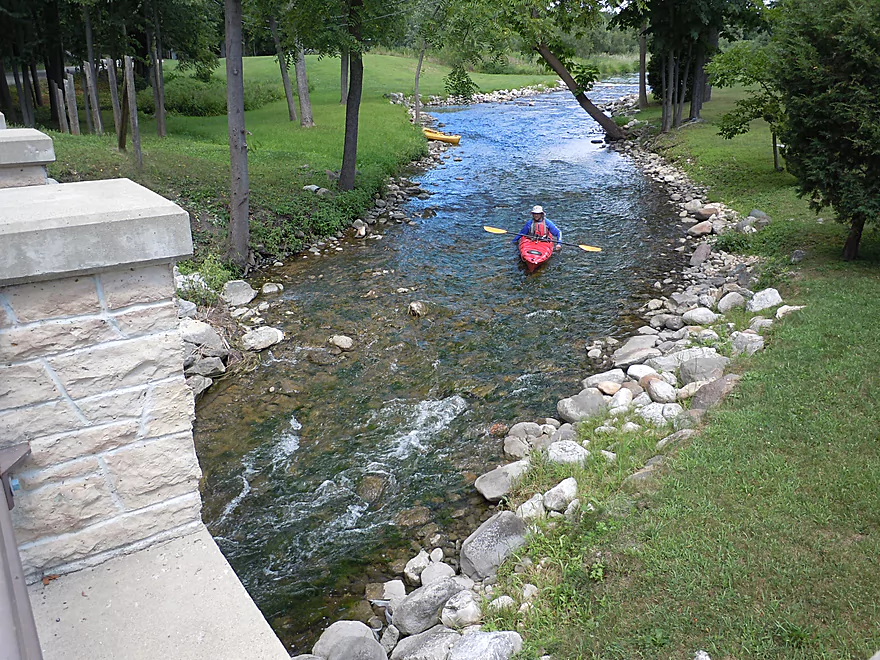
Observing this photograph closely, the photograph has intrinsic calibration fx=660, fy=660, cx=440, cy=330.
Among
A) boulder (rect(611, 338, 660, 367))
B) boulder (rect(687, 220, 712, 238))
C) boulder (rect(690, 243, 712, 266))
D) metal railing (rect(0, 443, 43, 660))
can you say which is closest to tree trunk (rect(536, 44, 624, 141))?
boulder (rect(687, 220, 712, 238))

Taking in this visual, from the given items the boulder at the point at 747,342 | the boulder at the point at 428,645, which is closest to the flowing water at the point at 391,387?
the boulder at the point at 428,645

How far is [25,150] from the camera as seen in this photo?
5.02 metres

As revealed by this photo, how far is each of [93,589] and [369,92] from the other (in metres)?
34.8

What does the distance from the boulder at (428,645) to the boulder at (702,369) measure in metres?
4.09

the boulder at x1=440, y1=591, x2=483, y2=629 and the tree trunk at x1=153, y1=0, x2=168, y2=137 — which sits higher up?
the tree trunk at x1=153, y1=0, x2=168, y2=137

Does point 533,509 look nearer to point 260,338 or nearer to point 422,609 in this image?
point 422,609

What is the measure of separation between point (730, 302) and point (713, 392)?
3329mm

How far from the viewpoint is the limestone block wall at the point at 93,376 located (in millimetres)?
2312

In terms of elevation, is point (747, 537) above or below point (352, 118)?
below

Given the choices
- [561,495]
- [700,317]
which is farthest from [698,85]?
[561,495]

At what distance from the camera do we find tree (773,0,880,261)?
27.5 feet

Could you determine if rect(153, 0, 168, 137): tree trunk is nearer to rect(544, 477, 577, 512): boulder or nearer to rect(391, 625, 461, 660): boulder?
rect(544, 477, 577, 512): boulder

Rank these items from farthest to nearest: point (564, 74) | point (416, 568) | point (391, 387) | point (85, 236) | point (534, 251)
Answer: point (564, 74)
point (534, 251)
point (391, 387)
point (416, 568)
point (85, 236)

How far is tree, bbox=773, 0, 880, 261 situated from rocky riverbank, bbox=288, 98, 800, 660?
65.5 inches
